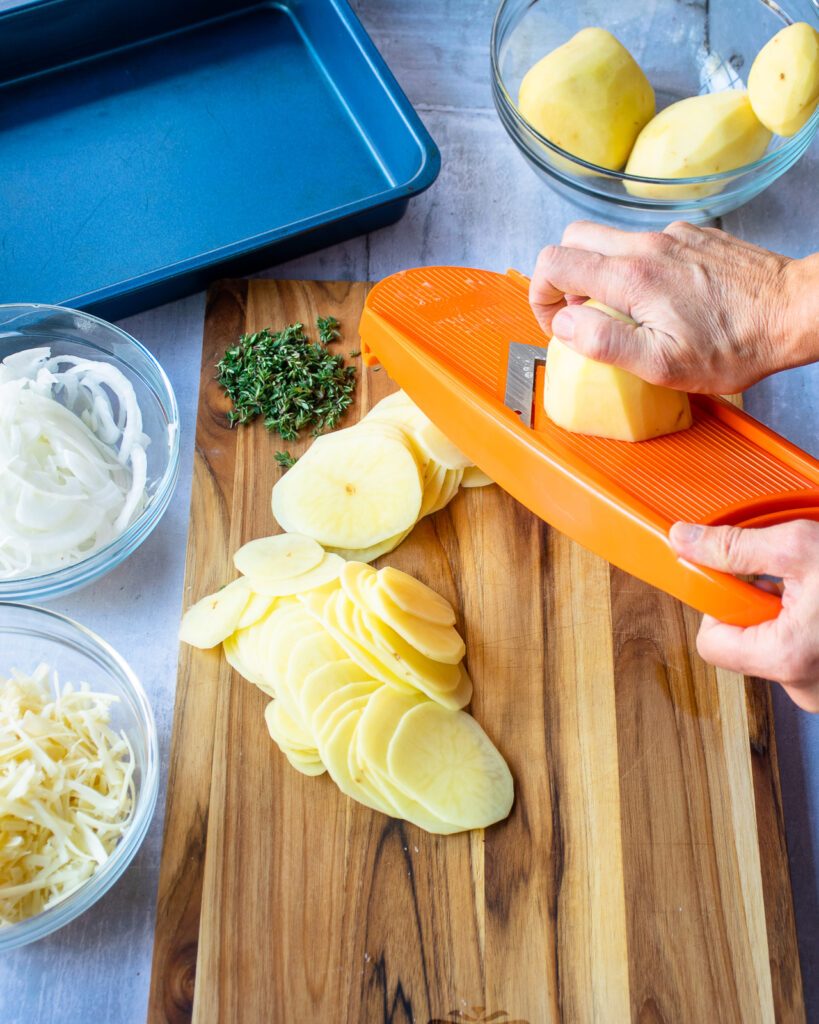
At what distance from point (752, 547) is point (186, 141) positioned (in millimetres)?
1808

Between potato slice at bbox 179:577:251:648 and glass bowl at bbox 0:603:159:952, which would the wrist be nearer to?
potato slice at bbox 179:577:251:648

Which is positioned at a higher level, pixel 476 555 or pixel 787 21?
pixel 787 21

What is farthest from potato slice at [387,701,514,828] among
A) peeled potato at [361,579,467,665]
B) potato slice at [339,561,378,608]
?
potato slice at [339,561,378,608]

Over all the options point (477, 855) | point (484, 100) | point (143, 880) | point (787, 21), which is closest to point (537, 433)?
point (477, 855)

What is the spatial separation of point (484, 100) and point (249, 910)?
213 centimetres

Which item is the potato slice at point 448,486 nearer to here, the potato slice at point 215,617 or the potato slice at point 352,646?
the potato slice at point 352,646

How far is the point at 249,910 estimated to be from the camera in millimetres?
1752

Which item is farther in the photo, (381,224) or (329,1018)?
(381,224)

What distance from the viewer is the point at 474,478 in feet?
6.80

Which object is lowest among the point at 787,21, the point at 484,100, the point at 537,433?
the point at 537,433

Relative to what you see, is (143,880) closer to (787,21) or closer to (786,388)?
(786,388)

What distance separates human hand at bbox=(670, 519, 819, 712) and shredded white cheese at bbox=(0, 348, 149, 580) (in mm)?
1135

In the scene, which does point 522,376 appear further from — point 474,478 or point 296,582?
point 296,582

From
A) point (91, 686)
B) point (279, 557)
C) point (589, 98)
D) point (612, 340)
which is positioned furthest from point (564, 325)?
point (91, 686)
